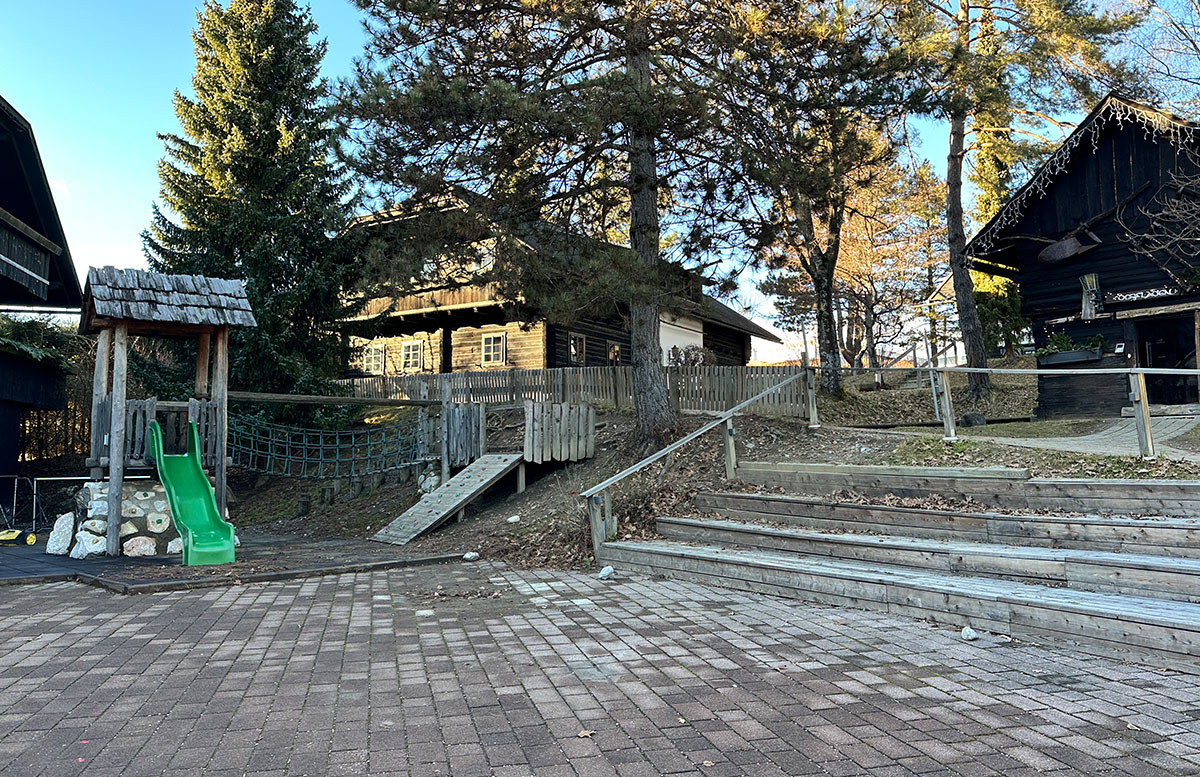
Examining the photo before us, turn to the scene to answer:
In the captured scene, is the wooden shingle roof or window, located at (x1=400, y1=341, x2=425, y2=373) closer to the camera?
the wooden shingle roof

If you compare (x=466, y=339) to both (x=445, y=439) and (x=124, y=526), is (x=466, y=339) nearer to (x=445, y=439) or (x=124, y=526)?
(x=445, y=439)

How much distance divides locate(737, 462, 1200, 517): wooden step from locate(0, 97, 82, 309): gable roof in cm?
1737

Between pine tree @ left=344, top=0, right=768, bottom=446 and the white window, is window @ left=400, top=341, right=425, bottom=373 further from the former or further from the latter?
pine tree @ left=344, top=0, right=768, bottom=446

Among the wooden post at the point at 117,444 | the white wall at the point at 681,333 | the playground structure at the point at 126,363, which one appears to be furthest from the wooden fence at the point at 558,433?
the white wall at the point at 681,333

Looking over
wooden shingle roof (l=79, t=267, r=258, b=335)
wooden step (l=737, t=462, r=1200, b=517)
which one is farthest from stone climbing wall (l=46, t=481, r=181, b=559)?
wooden step (l=737, t=462, r=1200, b=517)

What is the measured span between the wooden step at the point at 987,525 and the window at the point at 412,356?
72.2 ft

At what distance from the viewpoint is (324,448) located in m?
20.0

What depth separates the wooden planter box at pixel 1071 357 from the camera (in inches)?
711

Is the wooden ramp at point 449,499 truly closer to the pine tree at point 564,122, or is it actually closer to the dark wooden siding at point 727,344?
the pine tree at point 564,122

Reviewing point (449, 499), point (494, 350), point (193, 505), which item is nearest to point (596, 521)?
point (449, 499)

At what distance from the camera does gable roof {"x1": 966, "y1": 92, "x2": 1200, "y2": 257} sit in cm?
1630

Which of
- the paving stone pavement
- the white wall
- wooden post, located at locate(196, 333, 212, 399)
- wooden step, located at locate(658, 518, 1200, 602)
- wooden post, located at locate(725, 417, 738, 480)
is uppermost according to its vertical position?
the white wall

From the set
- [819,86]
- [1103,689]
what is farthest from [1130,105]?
[1103,689]

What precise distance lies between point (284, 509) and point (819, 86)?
49.1 feet
